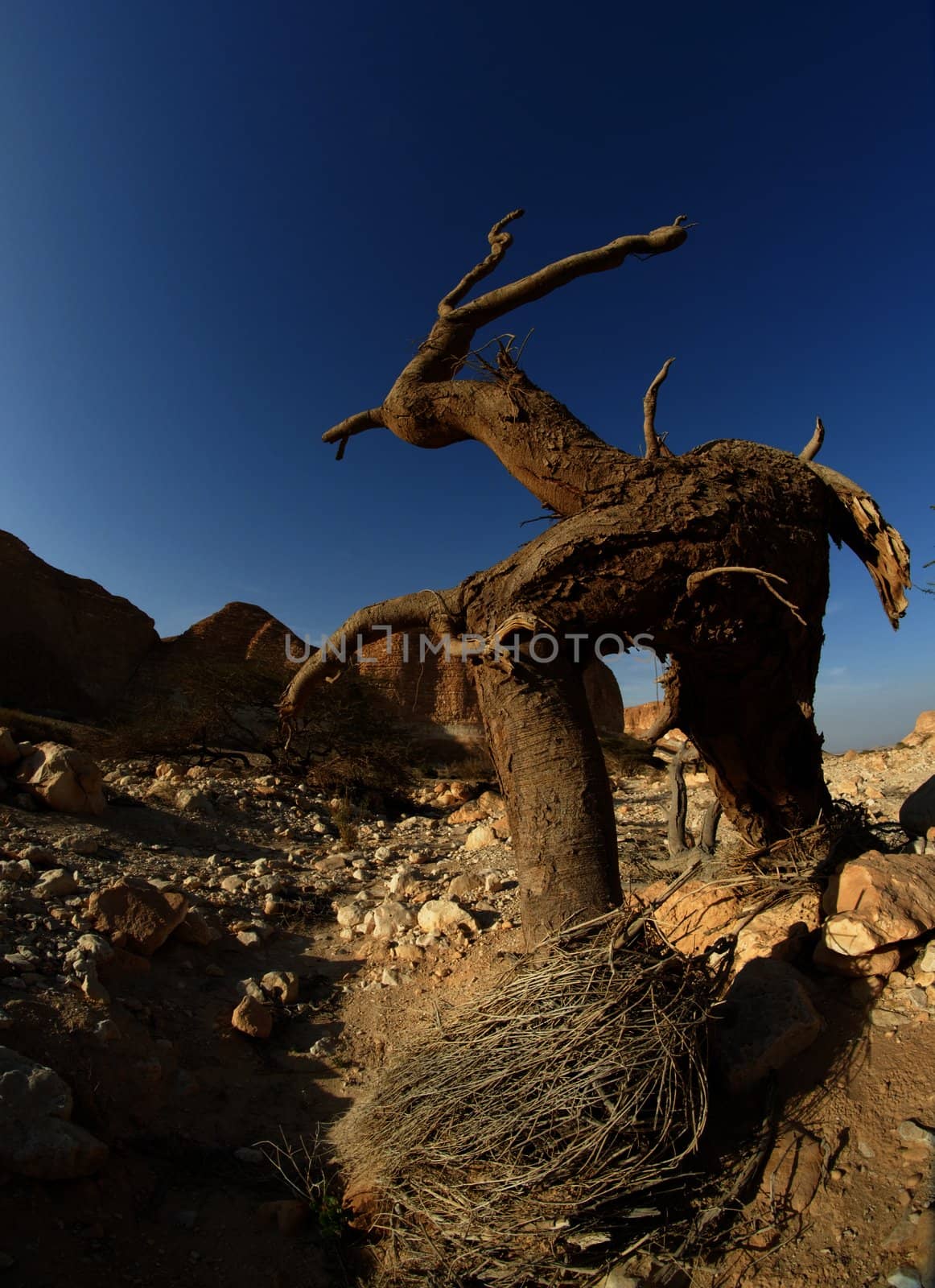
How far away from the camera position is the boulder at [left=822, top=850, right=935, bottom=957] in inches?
91.2

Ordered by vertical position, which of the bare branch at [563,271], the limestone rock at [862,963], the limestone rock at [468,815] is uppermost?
the bare branch at [563,271]

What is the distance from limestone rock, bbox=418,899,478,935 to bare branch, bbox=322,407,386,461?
115 inches

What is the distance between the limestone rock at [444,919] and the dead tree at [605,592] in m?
1.76

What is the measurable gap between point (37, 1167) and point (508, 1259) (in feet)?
4.12

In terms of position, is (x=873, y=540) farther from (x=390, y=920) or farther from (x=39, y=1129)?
(x=39, y=1129)

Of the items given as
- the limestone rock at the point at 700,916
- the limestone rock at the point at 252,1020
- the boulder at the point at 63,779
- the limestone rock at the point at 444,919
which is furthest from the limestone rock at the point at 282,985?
the boulder at the point at 63,779

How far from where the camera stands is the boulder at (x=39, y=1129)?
1.71 meters

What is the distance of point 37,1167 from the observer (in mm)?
1715

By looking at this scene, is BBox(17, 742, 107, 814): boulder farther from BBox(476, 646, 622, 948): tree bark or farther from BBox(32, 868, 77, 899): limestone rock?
BBox(476, 646, 622, 948): tree bark

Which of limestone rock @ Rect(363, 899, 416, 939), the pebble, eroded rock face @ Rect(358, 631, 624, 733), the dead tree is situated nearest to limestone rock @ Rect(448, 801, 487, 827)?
limestone rock @ Rect(363, 899, 416, 939)

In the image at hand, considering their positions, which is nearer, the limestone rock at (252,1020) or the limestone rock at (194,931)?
A: the limestone rock at (252,1020)

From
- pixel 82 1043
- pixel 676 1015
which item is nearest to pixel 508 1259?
pixel 676 1015

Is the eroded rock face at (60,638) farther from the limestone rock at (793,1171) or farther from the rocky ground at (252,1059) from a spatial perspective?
the limestone rock at (793,1171)

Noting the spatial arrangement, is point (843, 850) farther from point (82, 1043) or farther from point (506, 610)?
point (82, 1043)
